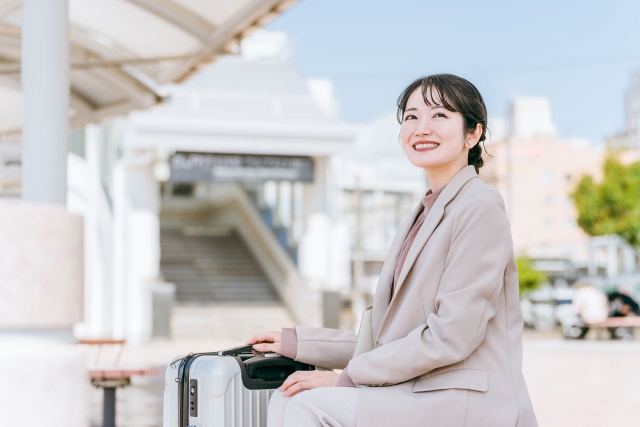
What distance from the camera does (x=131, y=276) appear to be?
16.6m

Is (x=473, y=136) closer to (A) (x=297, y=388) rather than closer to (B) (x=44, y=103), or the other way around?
(A) (x=297, y=388)

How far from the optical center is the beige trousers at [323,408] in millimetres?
2170

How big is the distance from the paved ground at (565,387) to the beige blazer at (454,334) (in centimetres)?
482

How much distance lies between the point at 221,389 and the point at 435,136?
3.14ft

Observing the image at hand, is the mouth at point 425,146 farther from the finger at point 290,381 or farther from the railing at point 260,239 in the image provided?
the railing at point 260,239

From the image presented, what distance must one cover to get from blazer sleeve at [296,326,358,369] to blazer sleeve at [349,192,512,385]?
1.41 feet

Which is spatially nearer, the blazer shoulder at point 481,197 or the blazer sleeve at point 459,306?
the blazer sleeve at point 459,306

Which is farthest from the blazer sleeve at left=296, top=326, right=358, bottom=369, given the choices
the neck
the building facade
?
the building facade

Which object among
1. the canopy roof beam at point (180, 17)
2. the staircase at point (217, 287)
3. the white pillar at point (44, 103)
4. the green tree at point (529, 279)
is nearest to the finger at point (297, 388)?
the white pillar at point (44, 103)

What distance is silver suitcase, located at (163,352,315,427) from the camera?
8.21 feet

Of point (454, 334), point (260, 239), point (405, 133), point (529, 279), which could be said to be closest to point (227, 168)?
point (260, 239)

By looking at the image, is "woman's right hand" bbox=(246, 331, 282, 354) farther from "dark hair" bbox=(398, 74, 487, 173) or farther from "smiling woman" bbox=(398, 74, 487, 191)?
"dark hair" bbox=(398, 74, 487, 173)

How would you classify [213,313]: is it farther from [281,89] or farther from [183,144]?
[281,89]

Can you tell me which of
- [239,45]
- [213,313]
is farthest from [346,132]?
[239,45]
